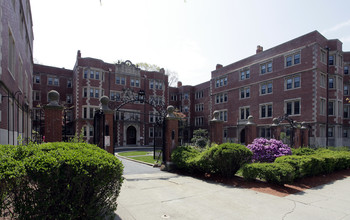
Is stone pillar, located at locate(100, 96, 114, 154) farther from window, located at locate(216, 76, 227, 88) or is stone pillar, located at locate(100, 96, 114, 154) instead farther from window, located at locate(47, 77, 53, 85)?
window, located at locate(47, 77, 53, 85)

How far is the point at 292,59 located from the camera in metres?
26.8

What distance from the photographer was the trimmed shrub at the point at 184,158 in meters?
10.0

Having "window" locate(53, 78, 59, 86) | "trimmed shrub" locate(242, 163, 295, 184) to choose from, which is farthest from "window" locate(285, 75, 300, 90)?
"window" locate(53, 78, 59, 86)

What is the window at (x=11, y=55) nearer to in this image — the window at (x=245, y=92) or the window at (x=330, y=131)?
the window at (x=245, y=92)

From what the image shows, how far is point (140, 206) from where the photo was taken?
19.3ft

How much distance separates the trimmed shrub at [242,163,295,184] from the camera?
25.2 feet

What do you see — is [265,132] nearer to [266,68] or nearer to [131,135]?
[266,68]

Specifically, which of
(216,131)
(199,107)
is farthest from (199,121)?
(216,131)

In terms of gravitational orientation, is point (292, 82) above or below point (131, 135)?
above

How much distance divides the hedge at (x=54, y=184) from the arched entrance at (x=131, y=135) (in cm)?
3286

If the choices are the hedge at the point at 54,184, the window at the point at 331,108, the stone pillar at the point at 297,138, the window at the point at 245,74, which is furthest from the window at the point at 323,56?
the hedge at the point at 54,184

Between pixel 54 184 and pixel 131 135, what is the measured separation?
34.0 m

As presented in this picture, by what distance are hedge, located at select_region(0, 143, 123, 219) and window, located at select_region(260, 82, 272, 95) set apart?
2937cm

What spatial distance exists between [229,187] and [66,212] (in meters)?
6.09
